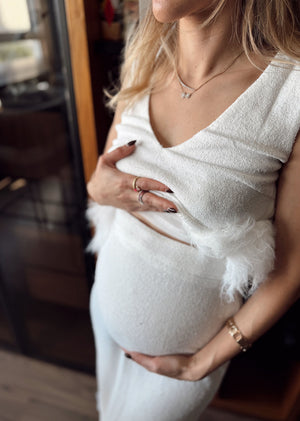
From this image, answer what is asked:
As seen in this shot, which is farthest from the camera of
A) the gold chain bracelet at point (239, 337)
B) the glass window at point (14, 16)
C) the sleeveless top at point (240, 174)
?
the glass window at point (14, 16)

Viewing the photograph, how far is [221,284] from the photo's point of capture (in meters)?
0.68

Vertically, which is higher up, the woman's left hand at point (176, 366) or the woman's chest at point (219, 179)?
the woman's chest at point (219, 179)

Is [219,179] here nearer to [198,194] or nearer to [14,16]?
[198,194]

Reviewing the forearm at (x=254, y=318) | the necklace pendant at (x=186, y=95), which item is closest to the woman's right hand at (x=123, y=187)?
the necklace pendant at (x=186, y=95)

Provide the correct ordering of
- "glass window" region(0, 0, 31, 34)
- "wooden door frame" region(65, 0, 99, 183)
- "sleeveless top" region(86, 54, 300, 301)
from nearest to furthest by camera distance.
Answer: "sleeveless top" region(86, 54, 300, 301)
"wooden door frame" region(65, 0, 99, 183)
"glass window" region(0, 0, 31, 34)

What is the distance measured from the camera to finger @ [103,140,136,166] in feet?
2.32

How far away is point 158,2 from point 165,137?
24 centimetres

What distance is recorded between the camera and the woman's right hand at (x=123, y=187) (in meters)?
0.66

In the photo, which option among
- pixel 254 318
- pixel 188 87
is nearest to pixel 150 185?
pixel 188 87

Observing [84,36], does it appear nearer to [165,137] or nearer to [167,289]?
[165,137]

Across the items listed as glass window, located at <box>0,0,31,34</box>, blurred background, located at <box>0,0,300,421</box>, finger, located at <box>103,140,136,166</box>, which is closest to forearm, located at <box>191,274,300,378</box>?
finger, located at <box>103,140,136,166</box>

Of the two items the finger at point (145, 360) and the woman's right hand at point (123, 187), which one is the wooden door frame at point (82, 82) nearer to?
the woman's right hand at point (123, 187)

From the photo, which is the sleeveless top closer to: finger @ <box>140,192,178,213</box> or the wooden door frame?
finger @ <box>140,192,178,213</box>

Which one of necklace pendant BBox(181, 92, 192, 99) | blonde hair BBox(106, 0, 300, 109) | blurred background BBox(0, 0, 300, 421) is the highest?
blonde hair BBox(106, 0, 300, 109)
